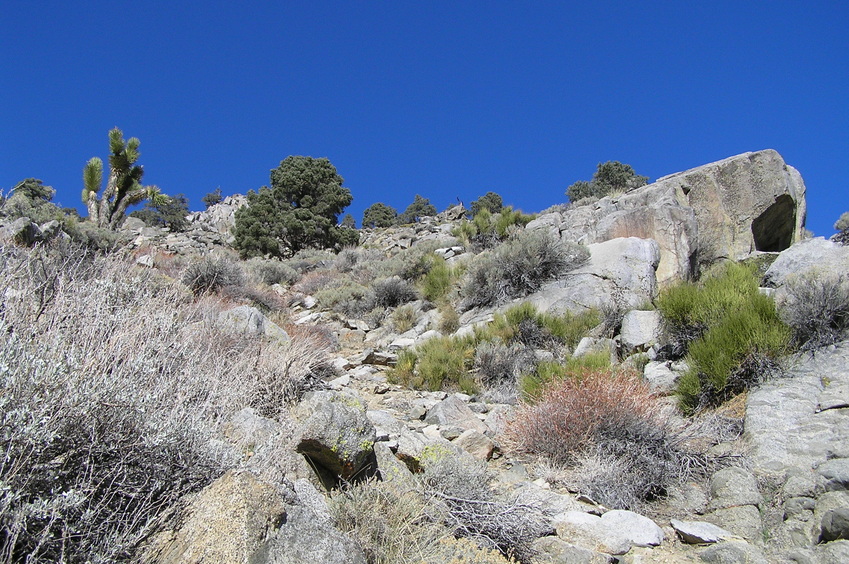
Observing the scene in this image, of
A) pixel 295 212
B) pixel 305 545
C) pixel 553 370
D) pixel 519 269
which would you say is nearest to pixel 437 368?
pixel 553 370

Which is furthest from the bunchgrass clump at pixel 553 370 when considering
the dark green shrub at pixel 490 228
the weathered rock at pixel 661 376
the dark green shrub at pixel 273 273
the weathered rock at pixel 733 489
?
the dark green shrub at pixel 273 273

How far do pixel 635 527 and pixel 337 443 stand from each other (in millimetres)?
1951

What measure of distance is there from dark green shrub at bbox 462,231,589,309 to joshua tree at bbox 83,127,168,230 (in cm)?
1726

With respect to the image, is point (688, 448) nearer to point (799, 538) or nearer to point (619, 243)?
point (799, 538)

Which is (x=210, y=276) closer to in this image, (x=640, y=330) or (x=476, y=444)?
(x=476, y=444)

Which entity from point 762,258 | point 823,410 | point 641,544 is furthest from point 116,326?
point 762,258

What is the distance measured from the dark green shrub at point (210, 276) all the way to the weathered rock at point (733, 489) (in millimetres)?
8222

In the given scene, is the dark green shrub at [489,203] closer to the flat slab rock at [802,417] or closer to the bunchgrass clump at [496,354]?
the bunchgrass clump at [496,354]

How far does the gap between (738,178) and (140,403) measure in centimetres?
1347

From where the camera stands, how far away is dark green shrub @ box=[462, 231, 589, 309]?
934 centimetres

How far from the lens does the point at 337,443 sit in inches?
110

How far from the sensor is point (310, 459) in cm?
286

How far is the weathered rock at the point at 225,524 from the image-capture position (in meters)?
1.74

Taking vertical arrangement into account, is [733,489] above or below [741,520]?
above
